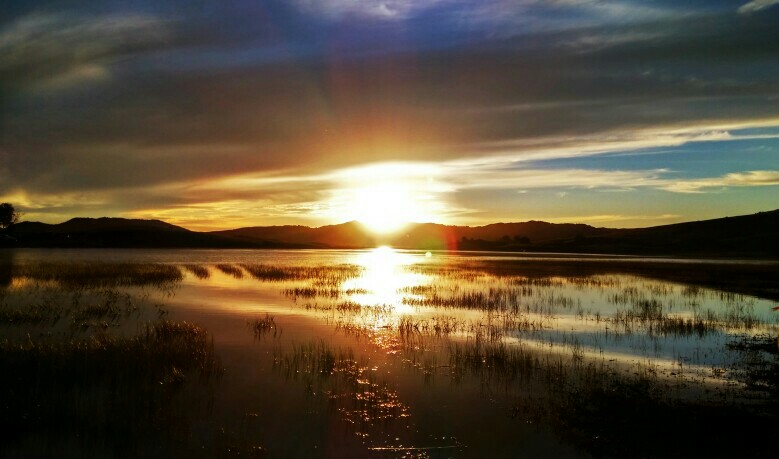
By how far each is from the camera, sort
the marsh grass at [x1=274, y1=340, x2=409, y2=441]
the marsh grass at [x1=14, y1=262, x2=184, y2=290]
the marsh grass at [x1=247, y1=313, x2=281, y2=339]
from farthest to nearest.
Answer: the marsh grass at [x1=14, y1=262, x2=184, y2=290]
the marsh grass at [x1=247, y1=313, x2=281, y2=339]
the marsh grass at [x1=274, y1=340, x2=409, y2=441]

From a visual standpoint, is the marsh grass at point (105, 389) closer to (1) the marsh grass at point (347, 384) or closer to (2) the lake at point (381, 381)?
(2) the lake at point (381, 381)

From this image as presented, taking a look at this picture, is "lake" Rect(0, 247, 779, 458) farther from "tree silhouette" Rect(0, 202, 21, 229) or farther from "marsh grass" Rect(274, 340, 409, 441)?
"tree silhouette" Rect(0, 202, 21, 229)

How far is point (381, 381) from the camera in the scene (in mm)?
13008

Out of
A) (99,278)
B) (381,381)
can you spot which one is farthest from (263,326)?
(99,278)

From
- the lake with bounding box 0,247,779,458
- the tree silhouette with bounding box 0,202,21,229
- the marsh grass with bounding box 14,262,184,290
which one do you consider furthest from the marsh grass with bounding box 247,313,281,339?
the tree silhouette with bounding box 0,202,21,229

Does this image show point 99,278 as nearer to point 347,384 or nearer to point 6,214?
point 347,384

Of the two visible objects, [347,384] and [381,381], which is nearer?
[347,384]

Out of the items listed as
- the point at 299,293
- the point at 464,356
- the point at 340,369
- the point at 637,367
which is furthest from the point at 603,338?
the point at 299,293

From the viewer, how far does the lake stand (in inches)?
367

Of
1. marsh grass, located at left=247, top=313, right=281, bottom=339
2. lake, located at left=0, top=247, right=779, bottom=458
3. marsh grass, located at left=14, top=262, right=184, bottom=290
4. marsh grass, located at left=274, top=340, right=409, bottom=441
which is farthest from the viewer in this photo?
marsh grass, located at left=14, top=262, right=184, bottom=290

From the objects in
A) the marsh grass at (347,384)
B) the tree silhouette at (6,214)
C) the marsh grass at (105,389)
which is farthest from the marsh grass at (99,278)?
the tree silhouette at (6,214)

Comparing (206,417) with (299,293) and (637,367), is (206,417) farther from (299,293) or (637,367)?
(299,293)

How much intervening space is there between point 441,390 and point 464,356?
3.63 m

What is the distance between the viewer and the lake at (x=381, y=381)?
933cm
